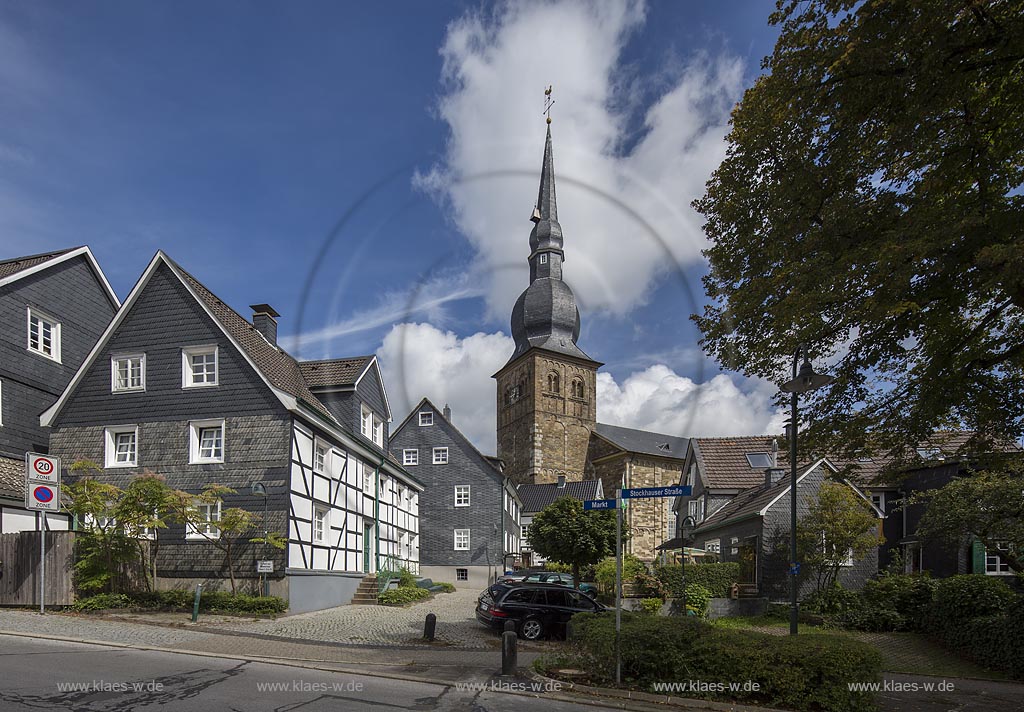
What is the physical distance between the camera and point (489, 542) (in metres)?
46.9

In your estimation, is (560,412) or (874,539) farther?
(560,412)

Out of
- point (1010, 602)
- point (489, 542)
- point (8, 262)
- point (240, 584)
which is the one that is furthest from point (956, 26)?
point (489, 542)

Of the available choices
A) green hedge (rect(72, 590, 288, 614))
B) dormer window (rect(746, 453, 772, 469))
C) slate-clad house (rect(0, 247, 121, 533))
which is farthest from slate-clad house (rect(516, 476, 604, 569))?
green hedge (rect(72, 590, 288, 614))

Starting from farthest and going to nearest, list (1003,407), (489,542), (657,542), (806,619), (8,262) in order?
(657,542) → (489,542) → (8,262) → (806,619) → (1003,407)

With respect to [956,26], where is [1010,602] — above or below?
below

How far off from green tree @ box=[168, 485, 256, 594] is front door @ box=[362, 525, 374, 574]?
7615 millimetres

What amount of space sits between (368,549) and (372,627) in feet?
34.5

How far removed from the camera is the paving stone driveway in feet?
57.7

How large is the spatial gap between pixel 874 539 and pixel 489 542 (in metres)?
26.5

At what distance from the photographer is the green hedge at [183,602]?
66.1 ft

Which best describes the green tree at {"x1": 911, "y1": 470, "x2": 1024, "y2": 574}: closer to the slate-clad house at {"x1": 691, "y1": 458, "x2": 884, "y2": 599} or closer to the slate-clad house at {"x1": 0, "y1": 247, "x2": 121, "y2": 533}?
the slate-clad house at {"x1": 691, "y1": 458, "x2": 884, "y2": 599}

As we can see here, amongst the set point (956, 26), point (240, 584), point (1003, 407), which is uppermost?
point (956, 26)

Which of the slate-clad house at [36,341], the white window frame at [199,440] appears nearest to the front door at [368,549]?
the white window frame at [199,440]

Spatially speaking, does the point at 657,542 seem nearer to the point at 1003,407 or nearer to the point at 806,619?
the point at 806,619
